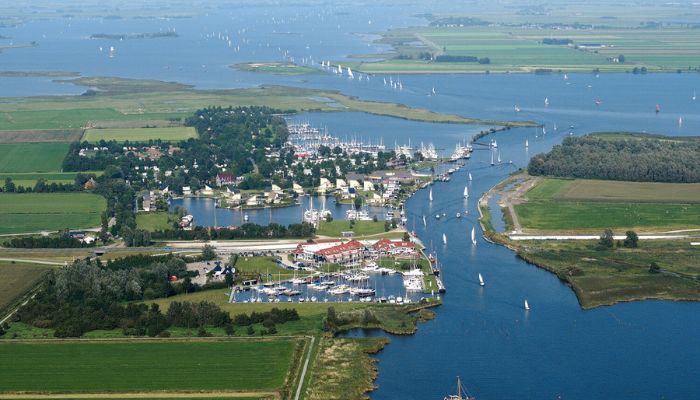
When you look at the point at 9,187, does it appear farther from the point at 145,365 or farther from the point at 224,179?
the point at 145,365

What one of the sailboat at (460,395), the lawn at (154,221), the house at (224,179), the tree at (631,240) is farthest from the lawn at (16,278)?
the tree at (631,240)

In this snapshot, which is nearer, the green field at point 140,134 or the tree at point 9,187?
the tree at point 9,187

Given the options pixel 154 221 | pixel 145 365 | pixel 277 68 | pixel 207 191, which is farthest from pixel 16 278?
pixel 277 68

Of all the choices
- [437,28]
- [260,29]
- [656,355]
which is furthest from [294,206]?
[260,29]

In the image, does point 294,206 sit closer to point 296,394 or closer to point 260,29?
point 296,394

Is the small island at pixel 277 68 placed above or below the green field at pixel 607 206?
above

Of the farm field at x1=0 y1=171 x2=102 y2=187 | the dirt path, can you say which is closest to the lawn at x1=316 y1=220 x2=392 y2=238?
the dirt path

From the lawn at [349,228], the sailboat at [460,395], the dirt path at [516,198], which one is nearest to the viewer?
the sailboat at [460,395]

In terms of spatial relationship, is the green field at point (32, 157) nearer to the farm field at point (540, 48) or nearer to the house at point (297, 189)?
the house at point (297, 189)
